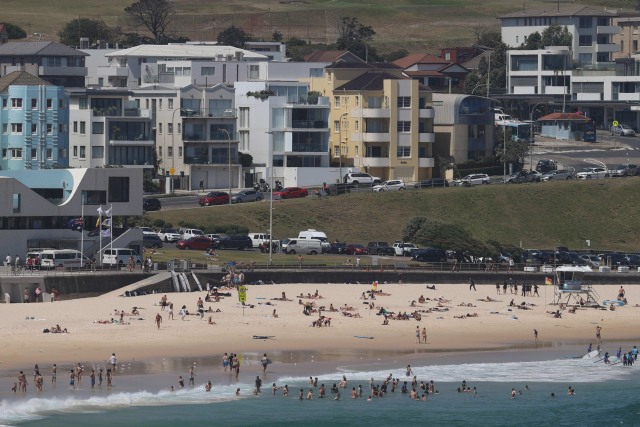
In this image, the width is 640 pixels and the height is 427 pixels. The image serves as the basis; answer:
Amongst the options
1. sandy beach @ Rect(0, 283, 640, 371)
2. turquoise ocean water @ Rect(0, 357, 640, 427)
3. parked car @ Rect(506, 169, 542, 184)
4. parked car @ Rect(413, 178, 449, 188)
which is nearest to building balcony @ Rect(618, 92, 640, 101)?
parked car @ Rect(506, 169, 542, 184)

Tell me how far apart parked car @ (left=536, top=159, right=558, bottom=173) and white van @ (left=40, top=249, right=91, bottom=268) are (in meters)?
61.9

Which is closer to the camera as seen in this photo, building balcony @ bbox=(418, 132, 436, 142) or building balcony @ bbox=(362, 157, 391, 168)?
building balcony @ bbox=(362, 157, 391, 168)

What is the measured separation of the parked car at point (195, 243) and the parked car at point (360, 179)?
28084 mm

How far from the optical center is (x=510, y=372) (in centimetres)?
7900

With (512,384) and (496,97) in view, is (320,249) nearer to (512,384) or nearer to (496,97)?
(512,384)

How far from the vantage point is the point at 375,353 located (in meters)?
81.2

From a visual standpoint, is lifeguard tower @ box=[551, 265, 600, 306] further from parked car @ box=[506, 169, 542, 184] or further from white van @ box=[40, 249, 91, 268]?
parked car @ box=[506, 169, 542, 184]

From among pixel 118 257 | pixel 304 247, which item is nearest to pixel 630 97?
pixel 304 247

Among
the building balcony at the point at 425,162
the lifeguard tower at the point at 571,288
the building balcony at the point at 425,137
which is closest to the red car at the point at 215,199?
the building balcony at the point at 425,162

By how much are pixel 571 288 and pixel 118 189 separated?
2795cm

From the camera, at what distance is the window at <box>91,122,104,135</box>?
135000 mm

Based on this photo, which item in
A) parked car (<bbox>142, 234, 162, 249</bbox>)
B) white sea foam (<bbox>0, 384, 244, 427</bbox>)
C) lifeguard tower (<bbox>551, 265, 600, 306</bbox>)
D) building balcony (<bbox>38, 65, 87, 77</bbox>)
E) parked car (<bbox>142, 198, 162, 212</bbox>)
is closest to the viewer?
white sea foam (<bbox>0, 384, 244, 427</bbox>)

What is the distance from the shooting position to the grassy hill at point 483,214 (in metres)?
122

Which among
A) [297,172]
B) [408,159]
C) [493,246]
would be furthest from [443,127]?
[493,246]
